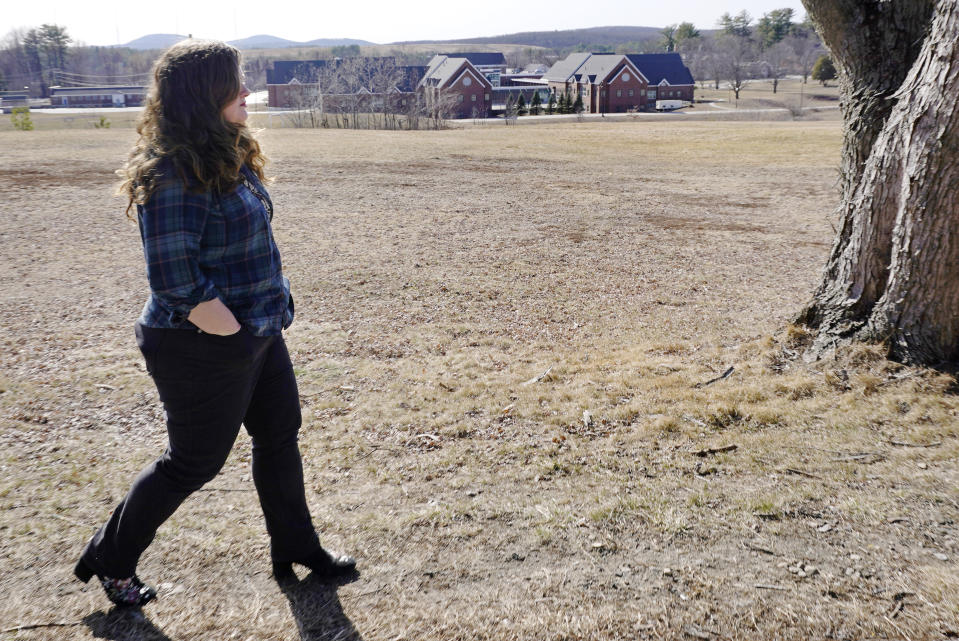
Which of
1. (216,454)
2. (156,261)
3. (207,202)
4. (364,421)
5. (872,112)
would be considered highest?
(872,112)

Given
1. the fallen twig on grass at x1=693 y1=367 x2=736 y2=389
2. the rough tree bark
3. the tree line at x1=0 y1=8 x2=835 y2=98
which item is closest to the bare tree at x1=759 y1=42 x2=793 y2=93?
the tree line at x1=0 y1=8 x2=835 y2=98

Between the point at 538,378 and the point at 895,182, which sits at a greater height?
the point at 895,182

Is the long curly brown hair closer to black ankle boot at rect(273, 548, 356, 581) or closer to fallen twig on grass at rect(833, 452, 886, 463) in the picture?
black ankle boot at rect(273, 548, 356, 581)

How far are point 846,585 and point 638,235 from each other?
28.1 ft

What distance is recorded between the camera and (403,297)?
762 centimetres

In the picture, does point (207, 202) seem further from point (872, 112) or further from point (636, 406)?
point (872, 112)

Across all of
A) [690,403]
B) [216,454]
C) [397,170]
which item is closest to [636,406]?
[690,403]

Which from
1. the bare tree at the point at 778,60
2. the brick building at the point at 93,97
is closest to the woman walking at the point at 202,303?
the brick building at the point at 93,97

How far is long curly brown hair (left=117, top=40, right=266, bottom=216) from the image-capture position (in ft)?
7.24

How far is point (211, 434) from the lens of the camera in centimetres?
248

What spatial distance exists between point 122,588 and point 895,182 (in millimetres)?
4661

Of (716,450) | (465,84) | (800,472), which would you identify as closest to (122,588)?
(716,450)

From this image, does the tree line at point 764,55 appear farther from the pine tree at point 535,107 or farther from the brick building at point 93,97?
the brick building at point 93,97

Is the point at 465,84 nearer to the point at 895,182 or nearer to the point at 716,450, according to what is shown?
the point at 895,182
